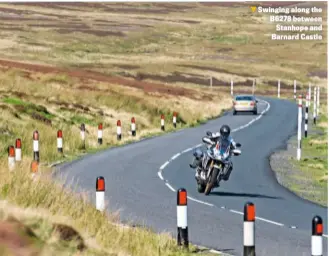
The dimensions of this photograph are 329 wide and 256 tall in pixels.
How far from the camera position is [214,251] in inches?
567

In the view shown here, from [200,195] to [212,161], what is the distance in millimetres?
743

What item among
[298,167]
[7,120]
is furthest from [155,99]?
[298,167]

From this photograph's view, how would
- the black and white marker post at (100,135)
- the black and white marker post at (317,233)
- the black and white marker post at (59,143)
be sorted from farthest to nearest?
the black and white marker post at (100,135) → the black and white marker post at (59,143) → the black and white marker post at (317,233)

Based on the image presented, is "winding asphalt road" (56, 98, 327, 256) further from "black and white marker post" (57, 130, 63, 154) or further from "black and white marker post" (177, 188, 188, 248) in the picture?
"black and white marker post" (177, 188, 188, 248)

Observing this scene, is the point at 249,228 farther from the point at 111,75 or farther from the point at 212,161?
the point at 111,75

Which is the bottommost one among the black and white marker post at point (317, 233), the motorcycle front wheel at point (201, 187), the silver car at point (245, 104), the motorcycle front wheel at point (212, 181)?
the silver car at point (245, 104)

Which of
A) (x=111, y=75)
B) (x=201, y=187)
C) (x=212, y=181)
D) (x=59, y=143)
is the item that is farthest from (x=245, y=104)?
(x=212, y=181)

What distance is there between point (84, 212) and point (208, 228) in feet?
14.7

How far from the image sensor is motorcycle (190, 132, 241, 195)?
73.9 ft

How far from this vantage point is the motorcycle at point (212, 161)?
22.5m

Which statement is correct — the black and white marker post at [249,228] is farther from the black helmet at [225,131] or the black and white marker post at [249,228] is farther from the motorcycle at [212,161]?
the motorcycle at [212,161]

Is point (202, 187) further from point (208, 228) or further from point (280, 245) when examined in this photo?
point (280, 245)

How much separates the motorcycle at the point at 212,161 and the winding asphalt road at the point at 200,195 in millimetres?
352

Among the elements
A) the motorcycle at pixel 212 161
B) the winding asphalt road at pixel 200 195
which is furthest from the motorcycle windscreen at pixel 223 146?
the winding asphalt road at pixel 200 195
